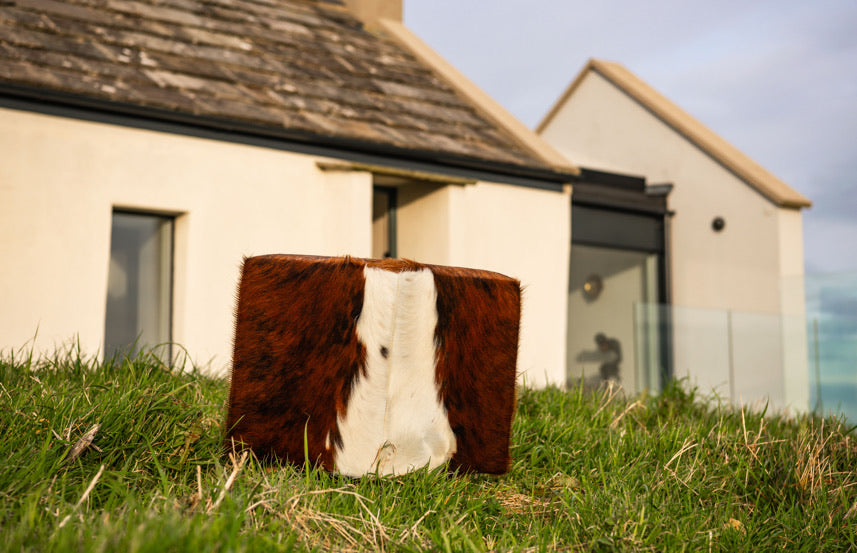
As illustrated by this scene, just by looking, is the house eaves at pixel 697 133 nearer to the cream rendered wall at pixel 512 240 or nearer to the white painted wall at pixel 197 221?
the cream rendered wall at pixel 512 240

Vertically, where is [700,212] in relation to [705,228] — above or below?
above

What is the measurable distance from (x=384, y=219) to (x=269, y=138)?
2148 millimetres

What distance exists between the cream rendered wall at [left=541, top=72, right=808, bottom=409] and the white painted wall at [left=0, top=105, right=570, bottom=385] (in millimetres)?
3488

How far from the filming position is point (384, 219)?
1023 cm

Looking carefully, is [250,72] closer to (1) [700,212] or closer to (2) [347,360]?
(2) [347,360]

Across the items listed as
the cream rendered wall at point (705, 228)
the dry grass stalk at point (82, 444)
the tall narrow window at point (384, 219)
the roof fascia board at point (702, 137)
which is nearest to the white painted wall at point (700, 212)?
the cream rendered wall at point (705, 228)

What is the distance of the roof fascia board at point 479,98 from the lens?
10.4 meters

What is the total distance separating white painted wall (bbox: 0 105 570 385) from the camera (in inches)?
286

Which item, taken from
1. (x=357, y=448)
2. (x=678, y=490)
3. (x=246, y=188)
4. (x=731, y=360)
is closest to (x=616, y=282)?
(x=731, y=360)

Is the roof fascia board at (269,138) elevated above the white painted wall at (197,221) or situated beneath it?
elevated above

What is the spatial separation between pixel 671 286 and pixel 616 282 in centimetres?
116

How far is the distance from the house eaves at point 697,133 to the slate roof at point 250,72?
4266mm

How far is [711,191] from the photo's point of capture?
1312 cm

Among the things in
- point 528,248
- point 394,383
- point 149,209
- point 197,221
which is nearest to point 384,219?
point 528,248
